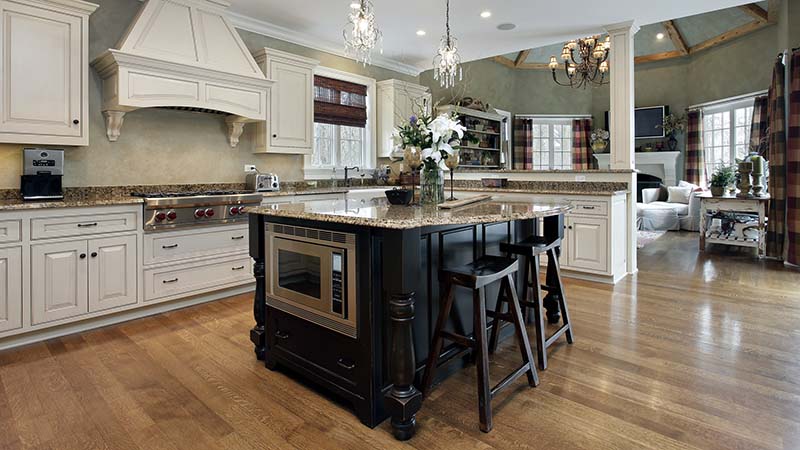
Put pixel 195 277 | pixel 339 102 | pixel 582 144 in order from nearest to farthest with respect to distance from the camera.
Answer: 1. pixel 195 277
2. pixel 339 102
3. pixel 582 144

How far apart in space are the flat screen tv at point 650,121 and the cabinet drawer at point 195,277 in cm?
927

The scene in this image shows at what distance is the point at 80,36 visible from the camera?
10.8ft

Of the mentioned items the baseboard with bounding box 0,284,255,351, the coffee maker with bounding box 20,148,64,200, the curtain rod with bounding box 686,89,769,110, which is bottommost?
the baseboard with bounding box 0,284,255,351

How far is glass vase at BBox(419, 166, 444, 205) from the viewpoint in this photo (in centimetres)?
272

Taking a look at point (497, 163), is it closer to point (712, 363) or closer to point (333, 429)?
point (712, 363)

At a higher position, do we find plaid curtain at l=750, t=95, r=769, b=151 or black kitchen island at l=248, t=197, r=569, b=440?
plaid curtain at l=750, t=95, r=769, b=151

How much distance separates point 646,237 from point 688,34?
4669 mm

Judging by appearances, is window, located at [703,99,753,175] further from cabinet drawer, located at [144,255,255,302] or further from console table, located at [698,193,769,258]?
cabinet drawer, located at [144,255,255,302]

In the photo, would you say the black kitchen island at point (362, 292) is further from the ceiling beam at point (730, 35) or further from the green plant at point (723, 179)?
the ceiling beam at point (730, 35)

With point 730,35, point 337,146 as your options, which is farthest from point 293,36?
point 730,35

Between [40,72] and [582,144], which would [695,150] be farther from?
[40,72]

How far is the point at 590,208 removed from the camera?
14.6ft

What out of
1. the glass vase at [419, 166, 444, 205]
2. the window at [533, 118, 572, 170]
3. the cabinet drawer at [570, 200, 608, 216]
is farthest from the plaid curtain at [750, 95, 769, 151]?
the glass vase at [419, 166, 444, 205]

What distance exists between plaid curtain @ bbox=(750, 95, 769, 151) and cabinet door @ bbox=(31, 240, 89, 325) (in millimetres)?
9214
